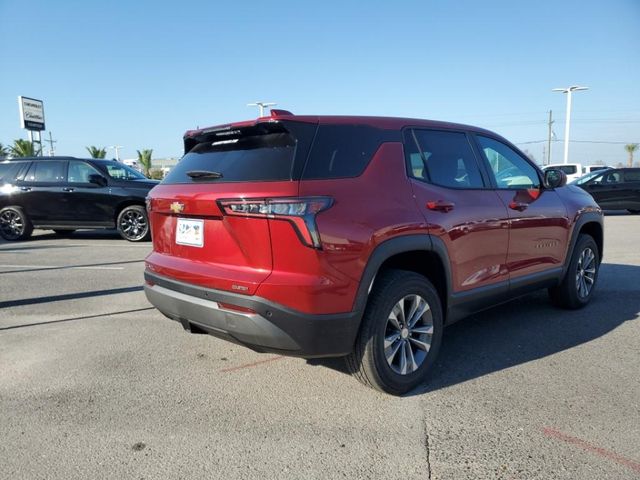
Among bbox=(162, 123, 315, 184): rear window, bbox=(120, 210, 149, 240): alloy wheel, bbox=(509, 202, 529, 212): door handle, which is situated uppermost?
bbox=(162, 123, 315, 184): rear window

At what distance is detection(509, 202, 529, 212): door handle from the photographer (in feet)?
13.2

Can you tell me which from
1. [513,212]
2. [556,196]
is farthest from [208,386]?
[556,196]

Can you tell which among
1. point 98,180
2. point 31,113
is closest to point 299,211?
point 98,180

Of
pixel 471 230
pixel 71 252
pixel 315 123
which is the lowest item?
pixel 71 252

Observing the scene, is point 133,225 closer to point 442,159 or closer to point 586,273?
point 442,159

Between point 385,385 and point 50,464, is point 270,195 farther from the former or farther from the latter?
point 50,464

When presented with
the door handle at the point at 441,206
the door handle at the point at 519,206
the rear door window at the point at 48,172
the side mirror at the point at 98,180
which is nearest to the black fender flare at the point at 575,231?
the door handle at the point at 519,206

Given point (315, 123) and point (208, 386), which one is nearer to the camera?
point (315, 123)

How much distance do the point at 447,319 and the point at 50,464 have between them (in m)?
2.58

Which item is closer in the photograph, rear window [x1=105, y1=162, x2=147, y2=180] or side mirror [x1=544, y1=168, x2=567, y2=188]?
side mirror [x1=544, y1=168, x2=567, y2=188]

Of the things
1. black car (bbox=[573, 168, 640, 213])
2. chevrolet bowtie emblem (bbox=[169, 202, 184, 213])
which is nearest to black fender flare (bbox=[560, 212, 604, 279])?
chevrolet bowtie emblem (bbox=[169, 202, 184, 213])

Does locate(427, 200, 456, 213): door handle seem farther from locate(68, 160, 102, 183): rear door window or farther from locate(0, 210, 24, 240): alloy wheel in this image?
locate(0, 210, 24, 240): alloy wheel

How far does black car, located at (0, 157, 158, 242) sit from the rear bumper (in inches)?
319

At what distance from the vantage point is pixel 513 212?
13.2 ft
